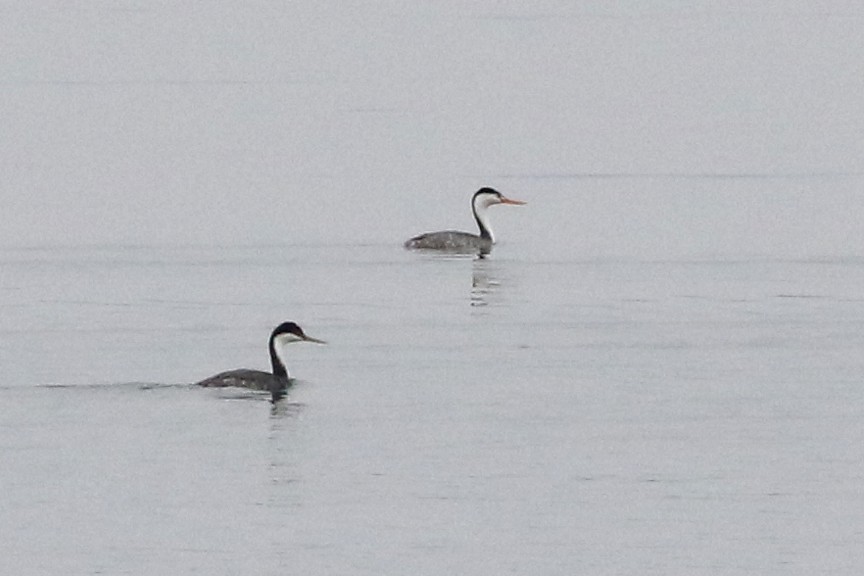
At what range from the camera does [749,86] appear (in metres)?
53.5

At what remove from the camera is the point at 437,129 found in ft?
152

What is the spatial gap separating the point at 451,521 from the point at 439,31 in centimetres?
5161

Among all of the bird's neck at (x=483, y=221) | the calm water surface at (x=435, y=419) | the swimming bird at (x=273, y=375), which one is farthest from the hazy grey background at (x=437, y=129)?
the swimming bird at (x=273, y=375)

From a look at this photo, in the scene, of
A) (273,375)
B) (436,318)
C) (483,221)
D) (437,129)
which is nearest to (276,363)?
(273,375)

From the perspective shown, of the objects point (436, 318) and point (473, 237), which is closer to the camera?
point (436, 318)

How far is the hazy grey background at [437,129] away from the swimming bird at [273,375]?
30.6ft

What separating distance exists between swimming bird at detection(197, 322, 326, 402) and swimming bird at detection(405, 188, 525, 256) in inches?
348

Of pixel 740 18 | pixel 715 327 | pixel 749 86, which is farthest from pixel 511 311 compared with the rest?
pixel 740 18

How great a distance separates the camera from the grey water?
17641mm

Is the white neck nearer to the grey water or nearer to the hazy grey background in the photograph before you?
the grey water

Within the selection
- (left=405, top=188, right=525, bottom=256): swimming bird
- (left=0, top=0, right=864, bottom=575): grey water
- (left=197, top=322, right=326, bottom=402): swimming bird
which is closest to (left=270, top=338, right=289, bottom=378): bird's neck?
(left=197, top=322, right=326, bottom=402): swimming bird

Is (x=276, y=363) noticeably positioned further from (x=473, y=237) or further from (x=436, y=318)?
(x=473, y=237)

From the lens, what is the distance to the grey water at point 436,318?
57.9 feet

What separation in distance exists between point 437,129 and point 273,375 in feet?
76.9
